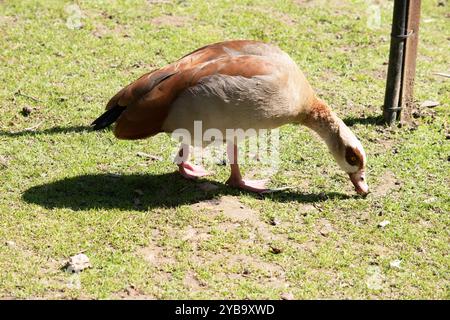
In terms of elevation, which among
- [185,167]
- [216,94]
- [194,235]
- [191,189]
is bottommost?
[194,235]

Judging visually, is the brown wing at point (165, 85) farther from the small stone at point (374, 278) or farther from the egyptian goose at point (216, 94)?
the small stone at point (374, 278)

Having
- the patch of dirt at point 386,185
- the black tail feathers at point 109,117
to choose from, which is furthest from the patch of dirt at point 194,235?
the patch of dirt at point 386,185

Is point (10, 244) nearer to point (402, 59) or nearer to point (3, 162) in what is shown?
point (3, 162)

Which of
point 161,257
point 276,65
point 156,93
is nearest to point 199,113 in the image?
point 156,93

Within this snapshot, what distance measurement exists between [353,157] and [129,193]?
87.7 inches

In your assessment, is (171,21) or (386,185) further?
(171,21)

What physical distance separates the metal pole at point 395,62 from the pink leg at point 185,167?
2509 millimetres

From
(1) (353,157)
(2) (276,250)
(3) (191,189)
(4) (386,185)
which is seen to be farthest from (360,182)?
(3) (191,189)

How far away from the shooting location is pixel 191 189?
6.76 m

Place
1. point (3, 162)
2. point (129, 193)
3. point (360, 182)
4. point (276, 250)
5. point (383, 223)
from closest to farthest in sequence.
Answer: point (276, 250)
point (383, 223)
point (129, 193)
point (360, 182)
point (3, 162)

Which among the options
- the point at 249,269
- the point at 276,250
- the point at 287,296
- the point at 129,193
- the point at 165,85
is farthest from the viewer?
the point at 129,193

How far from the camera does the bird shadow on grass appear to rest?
6383 millimetres

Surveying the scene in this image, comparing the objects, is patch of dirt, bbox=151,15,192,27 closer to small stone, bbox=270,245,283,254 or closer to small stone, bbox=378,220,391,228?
small stone, bbox=378,220,391,228

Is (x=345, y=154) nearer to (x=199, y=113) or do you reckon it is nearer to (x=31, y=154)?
(x=199, y=113)
